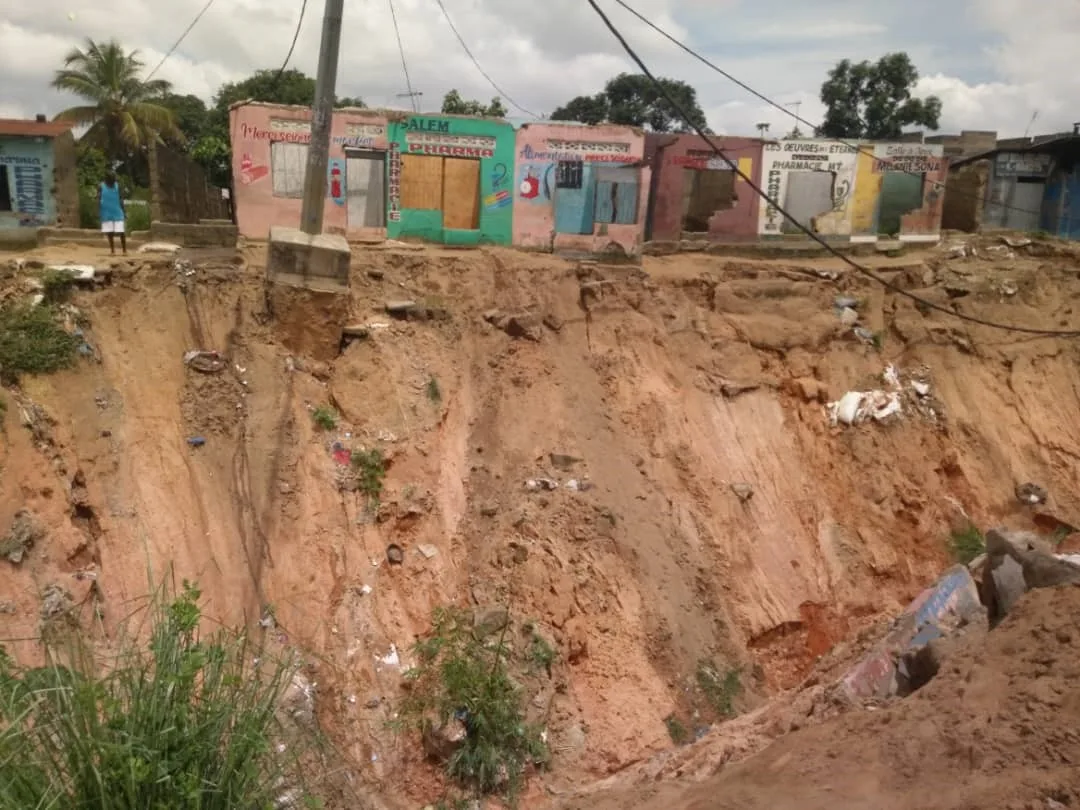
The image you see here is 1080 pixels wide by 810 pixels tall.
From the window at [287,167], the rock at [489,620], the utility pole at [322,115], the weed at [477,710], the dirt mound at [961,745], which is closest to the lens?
the dirt mound at [961,745]

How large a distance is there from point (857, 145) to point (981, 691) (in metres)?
15.4

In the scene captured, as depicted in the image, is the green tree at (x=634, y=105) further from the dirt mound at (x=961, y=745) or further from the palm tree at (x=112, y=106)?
the dirt mound at (x=961, y=745)

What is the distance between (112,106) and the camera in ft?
79.6

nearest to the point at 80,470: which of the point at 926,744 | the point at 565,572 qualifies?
the point at 565,572

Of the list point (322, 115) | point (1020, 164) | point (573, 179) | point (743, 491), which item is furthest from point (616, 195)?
point (1020, 164)

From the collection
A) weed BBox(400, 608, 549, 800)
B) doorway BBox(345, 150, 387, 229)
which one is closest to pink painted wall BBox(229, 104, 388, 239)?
doorway BBox(345, 150, 387, 229)

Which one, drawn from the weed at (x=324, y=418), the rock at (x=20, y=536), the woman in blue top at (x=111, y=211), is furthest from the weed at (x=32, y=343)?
the weed at (x=324, y=418)

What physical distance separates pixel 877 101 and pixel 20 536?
29.7 meters

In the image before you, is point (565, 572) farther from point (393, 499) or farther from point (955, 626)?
point (955, 626)

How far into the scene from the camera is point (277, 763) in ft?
13.3

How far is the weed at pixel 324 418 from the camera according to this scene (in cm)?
1012

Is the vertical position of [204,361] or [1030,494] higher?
[204,361]

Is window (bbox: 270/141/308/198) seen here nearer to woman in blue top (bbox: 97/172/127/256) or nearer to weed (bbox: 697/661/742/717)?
woman in blue top (bbox: 97/172/127/256)

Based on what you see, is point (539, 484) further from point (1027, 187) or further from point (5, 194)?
point (1027, 187)
